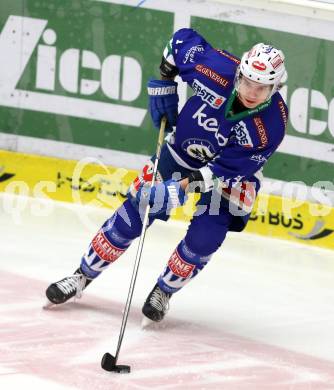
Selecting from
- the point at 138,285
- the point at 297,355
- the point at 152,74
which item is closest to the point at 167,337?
the point at 297,355

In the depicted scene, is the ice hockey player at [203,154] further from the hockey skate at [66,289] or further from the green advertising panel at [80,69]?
the green advertising panel at [80,69]

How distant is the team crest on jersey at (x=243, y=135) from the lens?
15.8 ft

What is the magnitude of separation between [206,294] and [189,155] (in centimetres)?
90

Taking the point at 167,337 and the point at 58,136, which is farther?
the point at 58,136

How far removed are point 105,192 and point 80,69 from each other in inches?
31.2

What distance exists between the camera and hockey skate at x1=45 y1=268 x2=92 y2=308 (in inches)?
202

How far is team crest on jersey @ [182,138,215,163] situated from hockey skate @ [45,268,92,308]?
73 cm

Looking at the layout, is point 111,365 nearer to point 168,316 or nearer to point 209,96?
point 168,316

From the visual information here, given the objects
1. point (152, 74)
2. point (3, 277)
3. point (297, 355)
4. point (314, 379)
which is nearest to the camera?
point (314, 379)

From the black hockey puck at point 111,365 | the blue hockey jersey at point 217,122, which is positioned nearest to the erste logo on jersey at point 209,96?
the blue hockey jersey at point 217,122

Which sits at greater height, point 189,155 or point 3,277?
point 189,155

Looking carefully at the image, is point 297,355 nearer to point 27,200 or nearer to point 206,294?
point 206,294

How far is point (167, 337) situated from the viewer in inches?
195

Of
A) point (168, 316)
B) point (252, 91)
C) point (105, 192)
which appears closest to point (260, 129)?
point (252, 91)
